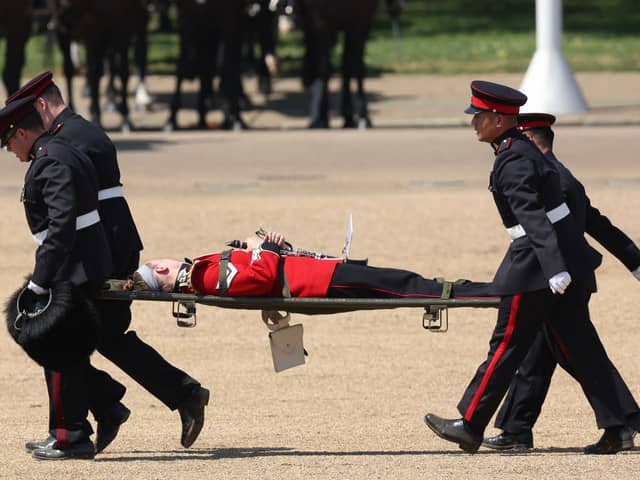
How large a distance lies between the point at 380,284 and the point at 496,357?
1.79 feet

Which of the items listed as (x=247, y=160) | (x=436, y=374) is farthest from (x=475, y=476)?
(x=247, y=160)

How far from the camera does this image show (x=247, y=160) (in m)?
16.3

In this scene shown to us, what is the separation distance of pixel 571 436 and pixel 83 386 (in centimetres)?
211

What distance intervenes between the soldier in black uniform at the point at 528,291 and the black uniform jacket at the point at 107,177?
4.61 feet

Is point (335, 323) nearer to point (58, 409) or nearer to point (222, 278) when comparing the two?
point (222, 278)

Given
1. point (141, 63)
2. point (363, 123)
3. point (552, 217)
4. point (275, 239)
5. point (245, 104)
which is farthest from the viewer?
point (245, 104)

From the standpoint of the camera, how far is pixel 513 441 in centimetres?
700

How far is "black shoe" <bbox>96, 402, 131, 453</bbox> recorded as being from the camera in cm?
695

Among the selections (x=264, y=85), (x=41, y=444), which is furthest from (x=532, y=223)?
(x=264, y=85)

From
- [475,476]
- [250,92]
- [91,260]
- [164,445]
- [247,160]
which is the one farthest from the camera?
[250,92]

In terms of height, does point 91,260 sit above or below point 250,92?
above

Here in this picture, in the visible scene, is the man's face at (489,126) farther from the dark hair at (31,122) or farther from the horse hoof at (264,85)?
the horse hoof at (264,85)

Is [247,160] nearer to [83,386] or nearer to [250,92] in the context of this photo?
[250,92]

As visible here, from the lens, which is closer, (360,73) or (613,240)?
(613,240)
